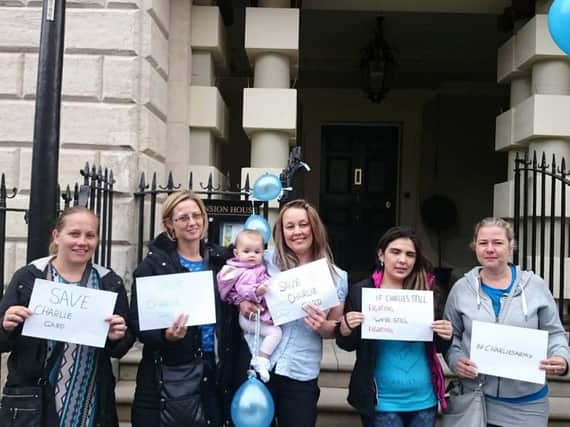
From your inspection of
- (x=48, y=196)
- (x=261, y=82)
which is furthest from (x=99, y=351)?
(x=261, y=82)

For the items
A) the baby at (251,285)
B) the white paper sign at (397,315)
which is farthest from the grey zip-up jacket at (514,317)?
the baby at (251,285)

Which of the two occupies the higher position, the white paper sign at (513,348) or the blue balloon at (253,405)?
the white paper sign at (513,348)

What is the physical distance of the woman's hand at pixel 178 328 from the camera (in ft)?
9.82

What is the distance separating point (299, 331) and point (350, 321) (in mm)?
285

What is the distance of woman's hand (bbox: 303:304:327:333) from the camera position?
309cm

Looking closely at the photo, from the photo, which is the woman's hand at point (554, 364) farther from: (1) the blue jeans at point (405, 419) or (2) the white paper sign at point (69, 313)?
(2) the white paper sign at point (69, 313)

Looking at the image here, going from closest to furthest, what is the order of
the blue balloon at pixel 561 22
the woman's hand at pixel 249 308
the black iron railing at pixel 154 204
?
the woman's hand at pixel 249 308, the blue balloon at pixel 561 22, the black iron railing at pixel 154 204

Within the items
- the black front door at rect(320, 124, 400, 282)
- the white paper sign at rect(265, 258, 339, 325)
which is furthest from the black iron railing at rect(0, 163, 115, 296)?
the black front door at rect(320, 124, 400, 282)

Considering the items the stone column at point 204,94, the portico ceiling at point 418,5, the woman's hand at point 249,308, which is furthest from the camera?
the portico ceiling at point 418,5

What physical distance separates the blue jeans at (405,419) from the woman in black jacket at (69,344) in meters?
1.36

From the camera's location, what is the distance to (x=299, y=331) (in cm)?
321

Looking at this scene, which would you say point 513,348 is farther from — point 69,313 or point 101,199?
point 101,199

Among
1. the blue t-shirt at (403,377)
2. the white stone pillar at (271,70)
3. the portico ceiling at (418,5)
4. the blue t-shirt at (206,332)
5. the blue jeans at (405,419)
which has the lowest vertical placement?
the blue jeans at (405,419)

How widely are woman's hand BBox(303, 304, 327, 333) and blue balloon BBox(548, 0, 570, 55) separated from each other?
8.26ft
